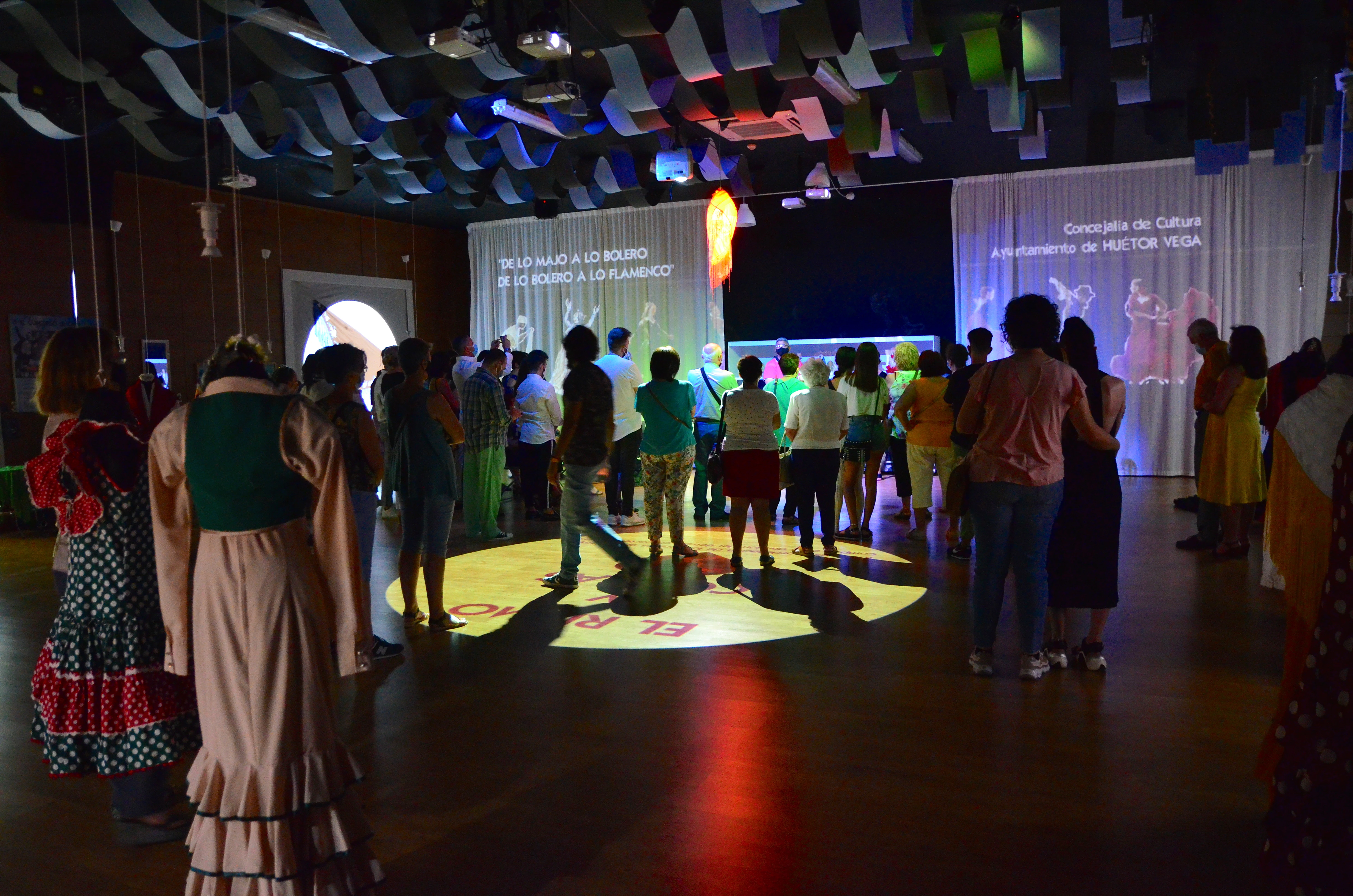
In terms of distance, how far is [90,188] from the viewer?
22.9 feet

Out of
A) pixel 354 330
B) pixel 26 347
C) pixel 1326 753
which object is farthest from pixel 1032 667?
pixel 354 330

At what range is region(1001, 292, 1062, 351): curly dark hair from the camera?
3742 mm

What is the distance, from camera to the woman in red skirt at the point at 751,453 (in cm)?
607

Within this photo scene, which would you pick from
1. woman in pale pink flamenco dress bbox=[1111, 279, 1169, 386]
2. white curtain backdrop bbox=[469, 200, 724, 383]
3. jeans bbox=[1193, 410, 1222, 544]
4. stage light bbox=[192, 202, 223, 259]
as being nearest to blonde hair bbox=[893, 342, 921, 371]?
jeans bbox=[1193, 410, 1222, 544]

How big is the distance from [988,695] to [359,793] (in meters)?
2.36

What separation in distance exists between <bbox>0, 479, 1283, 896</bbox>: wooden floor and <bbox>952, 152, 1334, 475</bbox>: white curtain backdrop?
6.45 meters

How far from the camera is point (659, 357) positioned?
19.9ft

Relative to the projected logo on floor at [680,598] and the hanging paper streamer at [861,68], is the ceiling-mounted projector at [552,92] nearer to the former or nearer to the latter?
the hanging paper streamer at [861,68]

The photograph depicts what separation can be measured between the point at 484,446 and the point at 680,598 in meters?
2.73

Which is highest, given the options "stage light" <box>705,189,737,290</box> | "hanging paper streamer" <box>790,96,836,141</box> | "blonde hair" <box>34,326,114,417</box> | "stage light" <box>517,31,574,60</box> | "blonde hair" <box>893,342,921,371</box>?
"hanging paper streamer" <box>790,96,836,141</box>

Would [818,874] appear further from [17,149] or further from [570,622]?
[17,149]

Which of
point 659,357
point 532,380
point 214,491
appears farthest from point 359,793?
point 532,380

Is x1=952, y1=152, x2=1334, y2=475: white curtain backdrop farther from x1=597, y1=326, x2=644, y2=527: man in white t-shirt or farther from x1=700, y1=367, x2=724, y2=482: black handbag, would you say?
x1=700, y1=367, x2=724, y2=482: black handbag

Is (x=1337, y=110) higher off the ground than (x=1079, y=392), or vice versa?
(x=1337, y=110)
